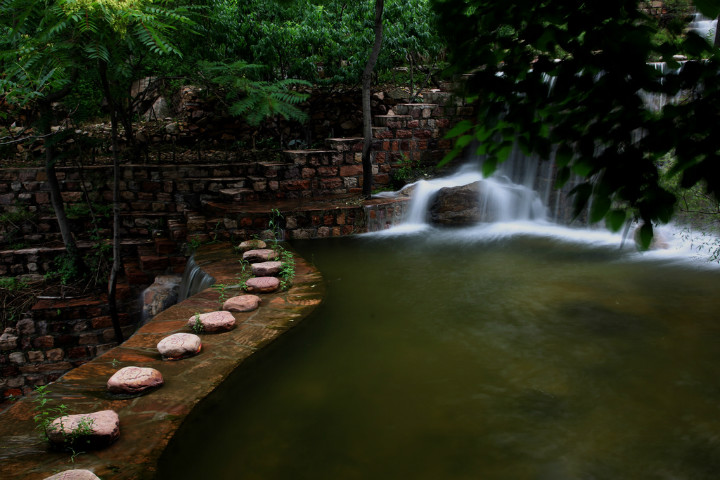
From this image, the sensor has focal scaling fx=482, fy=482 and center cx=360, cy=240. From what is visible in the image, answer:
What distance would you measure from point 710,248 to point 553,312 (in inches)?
117

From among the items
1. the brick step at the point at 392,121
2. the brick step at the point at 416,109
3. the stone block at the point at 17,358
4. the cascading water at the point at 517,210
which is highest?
the brick step at the point at 416,109

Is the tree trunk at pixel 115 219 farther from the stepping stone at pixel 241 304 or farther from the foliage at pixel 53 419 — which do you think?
the foliage at pixel 53 419

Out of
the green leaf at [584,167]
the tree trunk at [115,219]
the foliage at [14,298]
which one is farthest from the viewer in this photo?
the foliage at [14,298]

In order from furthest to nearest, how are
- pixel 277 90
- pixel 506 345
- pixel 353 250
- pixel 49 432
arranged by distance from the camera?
1. pixel 277 90
2. pixel 353 250
3. pixel 506 345
4. pixel 49 432

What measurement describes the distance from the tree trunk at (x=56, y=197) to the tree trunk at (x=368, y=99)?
4.21 metres

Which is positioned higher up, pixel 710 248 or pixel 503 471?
pixel 710 248

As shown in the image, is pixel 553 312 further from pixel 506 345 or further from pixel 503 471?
pixel 503 471

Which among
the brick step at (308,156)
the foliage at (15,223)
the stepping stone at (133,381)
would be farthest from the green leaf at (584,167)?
the foliage at (15,223)

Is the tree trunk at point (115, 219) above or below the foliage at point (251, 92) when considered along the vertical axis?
below

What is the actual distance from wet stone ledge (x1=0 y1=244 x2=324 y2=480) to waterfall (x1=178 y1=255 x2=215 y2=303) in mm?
471

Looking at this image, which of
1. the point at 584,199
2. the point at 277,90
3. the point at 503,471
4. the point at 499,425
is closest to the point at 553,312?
the point at 499,425

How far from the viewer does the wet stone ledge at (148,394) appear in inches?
85.4

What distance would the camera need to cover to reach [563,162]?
1.32 m

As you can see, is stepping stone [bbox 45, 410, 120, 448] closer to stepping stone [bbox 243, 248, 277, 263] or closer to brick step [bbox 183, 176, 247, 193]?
stepping stone [bbox 243, 248, 277, 263]
